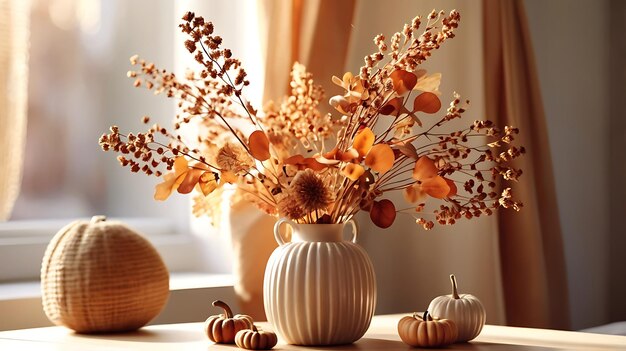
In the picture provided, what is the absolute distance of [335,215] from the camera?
144cm

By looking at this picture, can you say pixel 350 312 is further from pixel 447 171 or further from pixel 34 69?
pixel 34 69

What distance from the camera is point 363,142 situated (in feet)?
4.48

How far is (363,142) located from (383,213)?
126 mm

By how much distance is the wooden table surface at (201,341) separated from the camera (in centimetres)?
139

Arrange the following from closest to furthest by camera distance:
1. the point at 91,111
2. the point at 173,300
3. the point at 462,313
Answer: the point at 462,313, the point at 173,300, the point at 91,111

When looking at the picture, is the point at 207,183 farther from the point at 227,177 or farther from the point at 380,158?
the point at 380,158

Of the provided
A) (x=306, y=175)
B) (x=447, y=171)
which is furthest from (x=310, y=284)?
(x=447, y=171)

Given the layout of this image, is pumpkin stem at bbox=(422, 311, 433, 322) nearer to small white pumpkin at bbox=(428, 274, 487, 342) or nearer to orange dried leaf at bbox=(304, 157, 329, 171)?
small white pumpkin at bbox=(428, 274, 487, 342)

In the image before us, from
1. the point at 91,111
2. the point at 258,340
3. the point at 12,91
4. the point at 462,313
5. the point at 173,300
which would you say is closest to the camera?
the point at 258,340

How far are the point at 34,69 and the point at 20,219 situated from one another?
379 millimetres

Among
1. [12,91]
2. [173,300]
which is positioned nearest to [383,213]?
[173,300]

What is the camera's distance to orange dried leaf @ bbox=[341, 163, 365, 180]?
1.35 metres

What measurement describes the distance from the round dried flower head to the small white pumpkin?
10.1 inches

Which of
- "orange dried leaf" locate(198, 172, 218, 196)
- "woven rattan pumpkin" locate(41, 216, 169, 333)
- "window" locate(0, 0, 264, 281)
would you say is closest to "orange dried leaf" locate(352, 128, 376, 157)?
"orange dried leaf" locate(198, 172, 218, 196)
